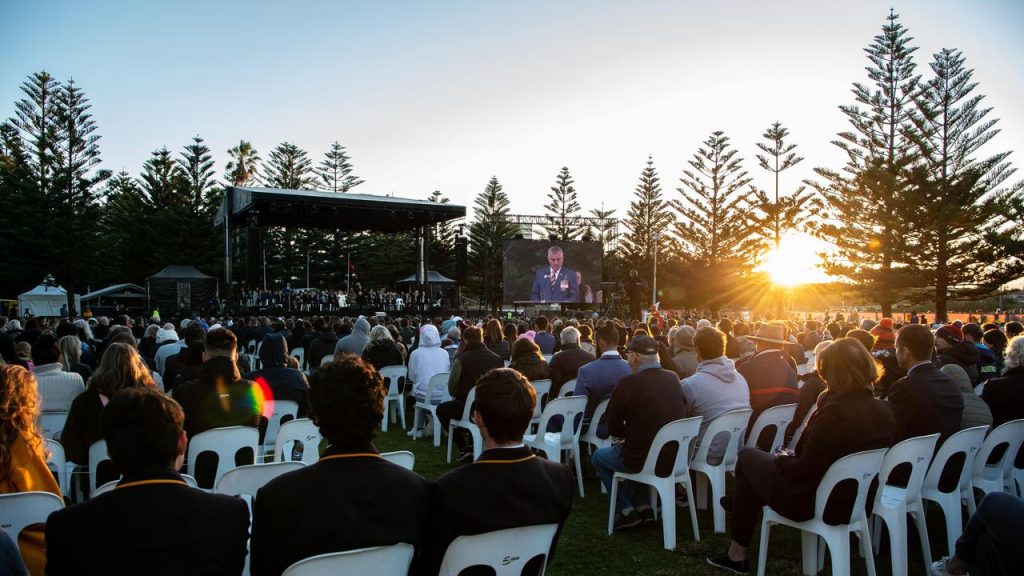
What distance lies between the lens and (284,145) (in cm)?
3262

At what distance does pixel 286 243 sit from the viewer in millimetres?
31641

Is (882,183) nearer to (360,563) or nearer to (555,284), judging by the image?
(555,284)

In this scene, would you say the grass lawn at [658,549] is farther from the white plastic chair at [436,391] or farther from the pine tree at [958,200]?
the pine tree at [958,200]

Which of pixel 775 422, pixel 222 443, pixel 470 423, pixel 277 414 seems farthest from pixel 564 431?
pixel 222 443

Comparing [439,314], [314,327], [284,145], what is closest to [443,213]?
[439,314]

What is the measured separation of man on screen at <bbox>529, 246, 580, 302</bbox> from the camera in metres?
21.4

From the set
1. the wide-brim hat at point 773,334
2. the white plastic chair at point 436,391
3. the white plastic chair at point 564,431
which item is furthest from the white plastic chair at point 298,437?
the wide-brim hat at point 773,334

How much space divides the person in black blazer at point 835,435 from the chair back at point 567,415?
4.63 ft

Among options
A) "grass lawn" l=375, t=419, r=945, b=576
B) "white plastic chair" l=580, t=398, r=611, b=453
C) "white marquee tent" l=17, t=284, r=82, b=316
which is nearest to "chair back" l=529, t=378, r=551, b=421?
"white plastic chair" l=580, t=398, r=611, b=453

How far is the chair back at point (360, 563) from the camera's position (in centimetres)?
136

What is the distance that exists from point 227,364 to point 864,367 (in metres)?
2.77

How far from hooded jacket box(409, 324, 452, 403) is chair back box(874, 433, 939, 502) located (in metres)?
3.65

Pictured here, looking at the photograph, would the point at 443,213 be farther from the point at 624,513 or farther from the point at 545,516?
the point at 545,516

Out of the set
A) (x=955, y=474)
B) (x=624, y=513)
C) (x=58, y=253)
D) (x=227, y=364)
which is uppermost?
(x=58, y=253)
